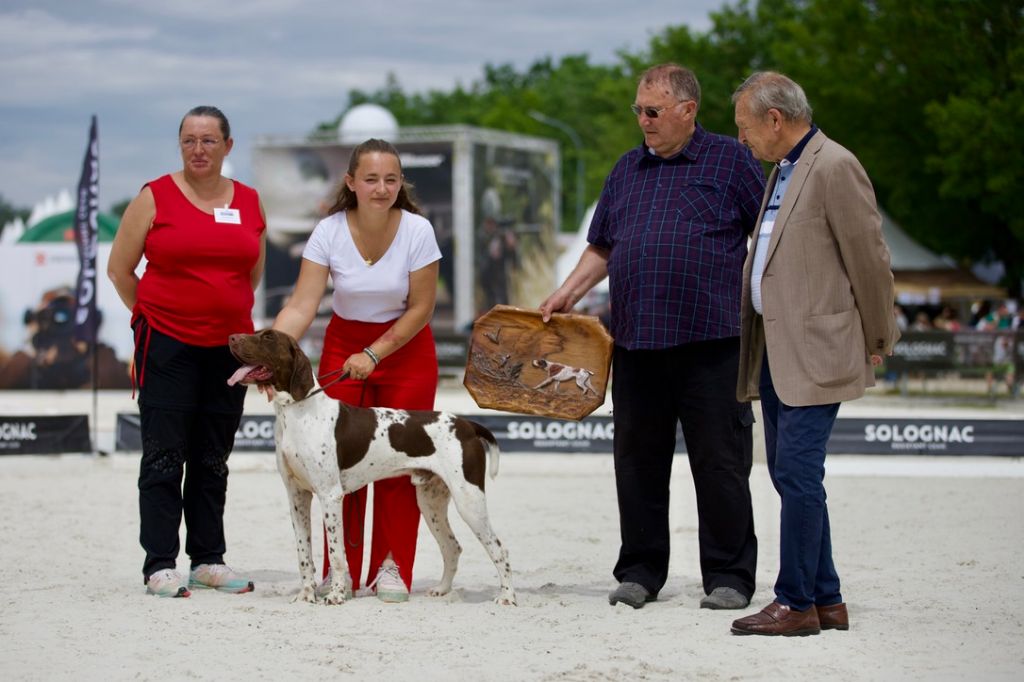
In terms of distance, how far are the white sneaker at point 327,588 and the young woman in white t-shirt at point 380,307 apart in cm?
6

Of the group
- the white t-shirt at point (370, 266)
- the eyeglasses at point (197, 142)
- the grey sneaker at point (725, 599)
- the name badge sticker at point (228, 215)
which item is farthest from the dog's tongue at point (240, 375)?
the grey sneaker at point (725, 599)

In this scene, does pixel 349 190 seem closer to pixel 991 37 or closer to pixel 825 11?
pixel 991 37

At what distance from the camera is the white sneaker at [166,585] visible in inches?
250

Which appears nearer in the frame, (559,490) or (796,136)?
(796,136)

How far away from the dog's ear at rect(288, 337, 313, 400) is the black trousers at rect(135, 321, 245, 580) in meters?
0.59

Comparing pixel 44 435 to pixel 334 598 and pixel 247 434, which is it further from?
pixel 334 598

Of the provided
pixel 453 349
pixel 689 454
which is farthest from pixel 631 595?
pixel 453 349

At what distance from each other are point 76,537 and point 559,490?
4065 millimetres

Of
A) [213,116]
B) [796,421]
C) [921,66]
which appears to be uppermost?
[921,66]

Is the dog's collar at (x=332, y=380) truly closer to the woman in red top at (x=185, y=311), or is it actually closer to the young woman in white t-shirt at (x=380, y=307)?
the young woman in white t-shirt at (x=380, y=307)

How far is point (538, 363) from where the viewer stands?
6.38 m

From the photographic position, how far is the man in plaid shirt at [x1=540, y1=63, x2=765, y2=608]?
607 centimetres

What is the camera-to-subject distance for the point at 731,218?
613cm

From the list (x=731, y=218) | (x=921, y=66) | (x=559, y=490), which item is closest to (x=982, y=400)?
(x=921, y=66)
